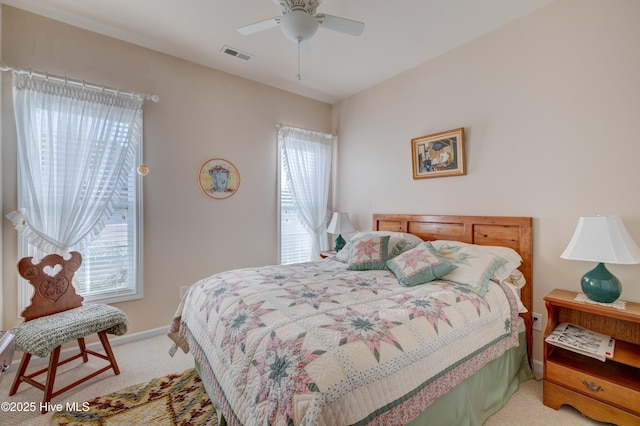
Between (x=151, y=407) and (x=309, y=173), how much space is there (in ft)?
9.71

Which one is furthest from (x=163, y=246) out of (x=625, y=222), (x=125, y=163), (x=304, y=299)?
(x=625, y=222)

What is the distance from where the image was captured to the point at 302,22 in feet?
6.05

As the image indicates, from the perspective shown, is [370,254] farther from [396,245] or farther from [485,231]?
[485,231]

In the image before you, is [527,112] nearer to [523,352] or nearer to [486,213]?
[486,213]

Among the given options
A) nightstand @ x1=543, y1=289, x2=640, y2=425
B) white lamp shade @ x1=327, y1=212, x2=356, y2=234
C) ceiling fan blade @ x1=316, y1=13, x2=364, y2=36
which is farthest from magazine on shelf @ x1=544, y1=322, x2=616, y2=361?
ceiling fan blade @ x1=316, y1=13, x2=364, y2=36

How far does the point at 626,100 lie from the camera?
1833mm

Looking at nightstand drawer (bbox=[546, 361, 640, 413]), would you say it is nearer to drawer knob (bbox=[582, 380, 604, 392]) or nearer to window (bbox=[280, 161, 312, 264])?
drawer knob (bbox=[582, 380, 604, 392])

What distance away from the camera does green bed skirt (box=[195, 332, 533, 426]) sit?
1379mm

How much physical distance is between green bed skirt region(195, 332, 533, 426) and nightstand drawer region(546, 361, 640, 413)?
24 cm

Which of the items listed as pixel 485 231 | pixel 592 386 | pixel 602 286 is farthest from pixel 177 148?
pixel 592 386

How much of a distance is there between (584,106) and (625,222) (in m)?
0.86

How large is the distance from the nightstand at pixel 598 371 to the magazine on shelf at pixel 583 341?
0.04 meters

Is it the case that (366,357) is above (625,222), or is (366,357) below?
below

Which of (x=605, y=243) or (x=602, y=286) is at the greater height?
(x=605, y=243)
